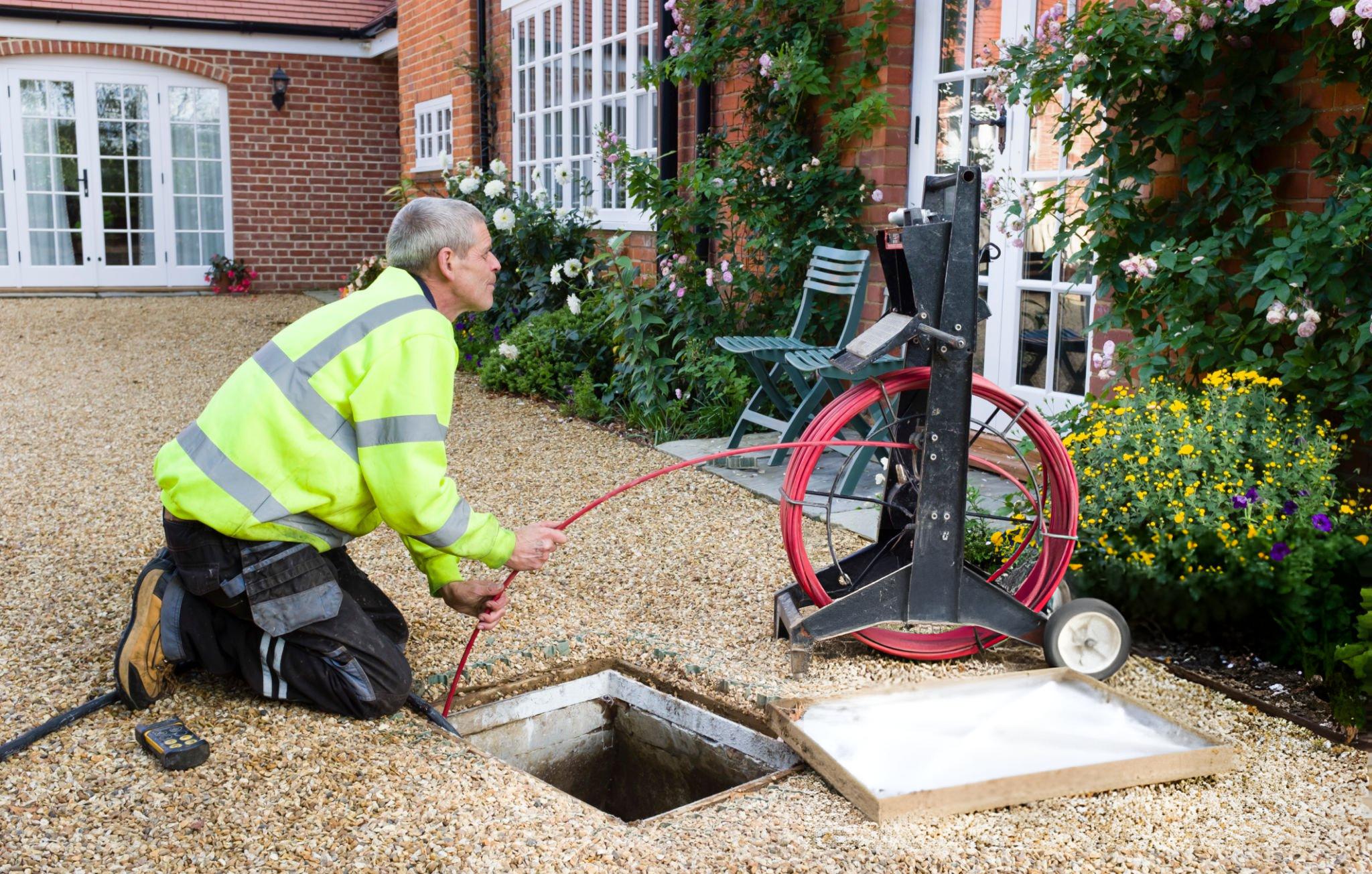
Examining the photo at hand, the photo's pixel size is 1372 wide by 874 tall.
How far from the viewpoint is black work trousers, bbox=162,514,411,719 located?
2.71 m

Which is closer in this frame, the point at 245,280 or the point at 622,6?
the point at 622,6

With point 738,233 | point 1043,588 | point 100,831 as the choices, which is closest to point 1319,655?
point 1043,588

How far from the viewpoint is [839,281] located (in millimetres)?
5730

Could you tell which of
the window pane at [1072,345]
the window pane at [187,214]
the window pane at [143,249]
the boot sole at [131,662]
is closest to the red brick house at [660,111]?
the window pane at [1072,345]

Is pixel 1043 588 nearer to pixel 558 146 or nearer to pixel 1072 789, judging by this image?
pixel 1072 789

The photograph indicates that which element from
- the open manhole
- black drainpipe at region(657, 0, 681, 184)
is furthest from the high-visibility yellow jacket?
black drainpipe at region(657, 0, 681, 184)

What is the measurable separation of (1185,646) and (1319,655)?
0.40 meters

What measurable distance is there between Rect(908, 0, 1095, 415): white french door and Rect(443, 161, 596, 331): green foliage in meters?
3.25

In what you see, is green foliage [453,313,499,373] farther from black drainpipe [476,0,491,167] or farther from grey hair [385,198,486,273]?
grey hair [385,198,486,273]

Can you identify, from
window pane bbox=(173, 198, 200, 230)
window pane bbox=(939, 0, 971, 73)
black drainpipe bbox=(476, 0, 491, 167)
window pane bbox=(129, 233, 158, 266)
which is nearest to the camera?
window pane bbox=(939, 0, 971, 73)

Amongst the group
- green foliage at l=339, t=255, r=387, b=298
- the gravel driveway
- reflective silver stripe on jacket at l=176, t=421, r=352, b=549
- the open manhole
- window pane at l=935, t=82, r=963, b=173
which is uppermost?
window pane at l=935, t=82, r=963, b=173

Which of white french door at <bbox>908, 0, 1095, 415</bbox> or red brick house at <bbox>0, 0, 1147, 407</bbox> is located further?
red brick house at <bbox>0, 0, 1147, 407</bbox>

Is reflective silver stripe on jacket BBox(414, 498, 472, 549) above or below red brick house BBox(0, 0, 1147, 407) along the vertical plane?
below

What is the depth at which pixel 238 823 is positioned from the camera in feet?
7.64
